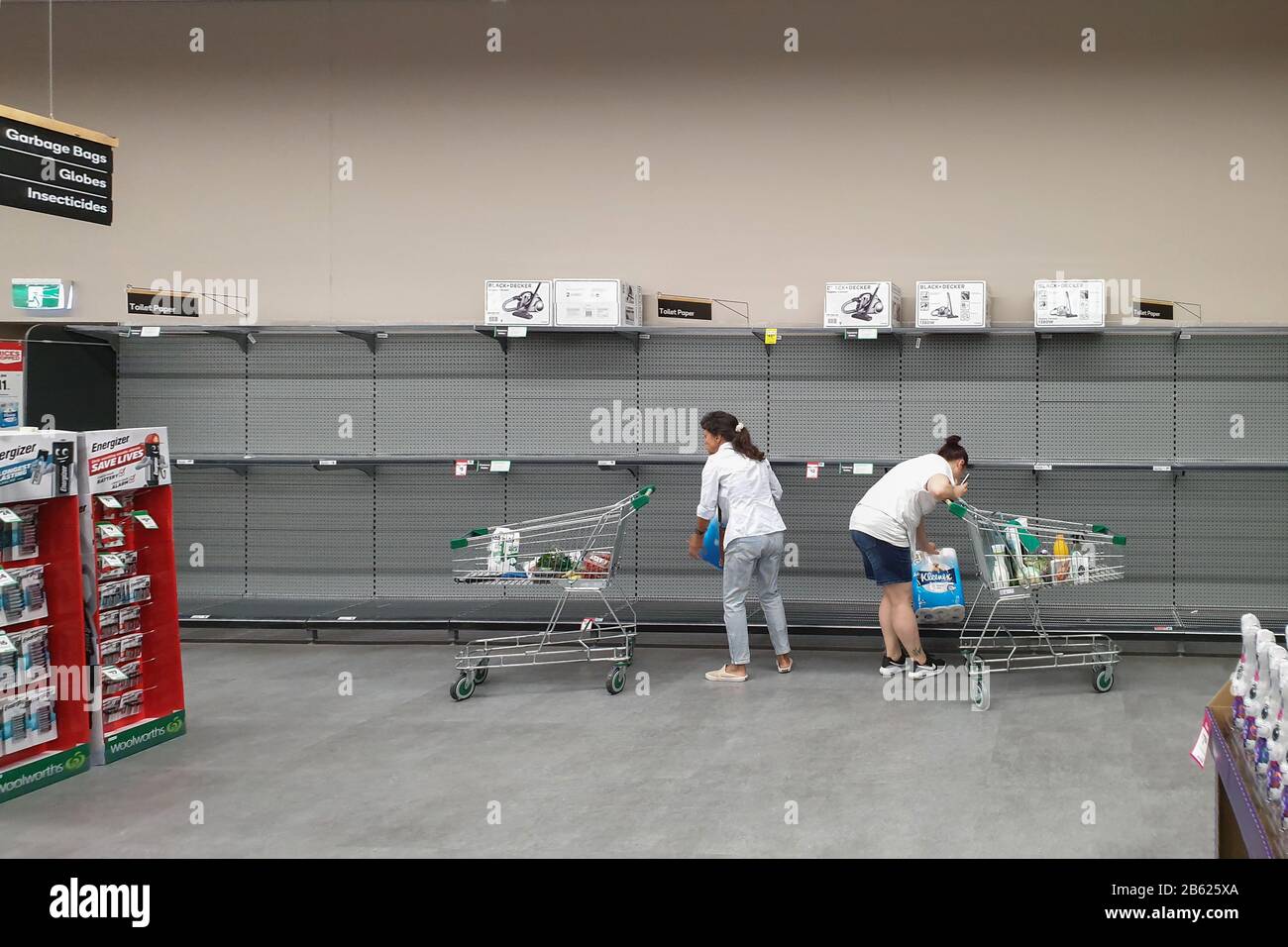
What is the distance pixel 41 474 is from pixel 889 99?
262 inches

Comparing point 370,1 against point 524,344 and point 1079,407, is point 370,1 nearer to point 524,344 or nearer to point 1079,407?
point 524,344

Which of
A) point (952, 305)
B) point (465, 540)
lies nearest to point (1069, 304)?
point (952, 305)

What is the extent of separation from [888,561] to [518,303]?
11.0 ft

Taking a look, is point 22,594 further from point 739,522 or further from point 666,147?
point 666,147

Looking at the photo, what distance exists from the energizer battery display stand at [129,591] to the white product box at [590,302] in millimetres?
3153

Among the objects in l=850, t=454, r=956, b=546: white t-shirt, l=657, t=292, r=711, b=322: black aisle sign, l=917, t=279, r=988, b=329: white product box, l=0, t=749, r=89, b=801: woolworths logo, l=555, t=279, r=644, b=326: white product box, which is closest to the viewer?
l=0, t=749, r=89, b=801: woolworths logo

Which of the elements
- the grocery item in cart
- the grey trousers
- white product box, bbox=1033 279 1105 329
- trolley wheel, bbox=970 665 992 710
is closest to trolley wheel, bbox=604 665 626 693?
the grey trousers

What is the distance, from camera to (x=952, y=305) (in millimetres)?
8125

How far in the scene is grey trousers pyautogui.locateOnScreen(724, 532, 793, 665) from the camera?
738 centimetres

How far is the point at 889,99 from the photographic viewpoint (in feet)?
29.0

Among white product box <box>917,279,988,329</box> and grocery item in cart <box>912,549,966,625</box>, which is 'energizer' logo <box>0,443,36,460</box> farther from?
white product box <box>917,279,988,329</box>

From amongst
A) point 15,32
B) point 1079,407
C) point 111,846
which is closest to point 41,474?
point 111,846

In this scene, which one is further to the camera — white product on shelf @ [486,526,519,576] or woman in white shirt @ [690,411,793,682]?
woman in white shirt @ [690,411,793,682]

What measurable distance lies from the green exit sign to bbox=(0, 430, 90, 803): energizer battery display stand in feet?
15.3
